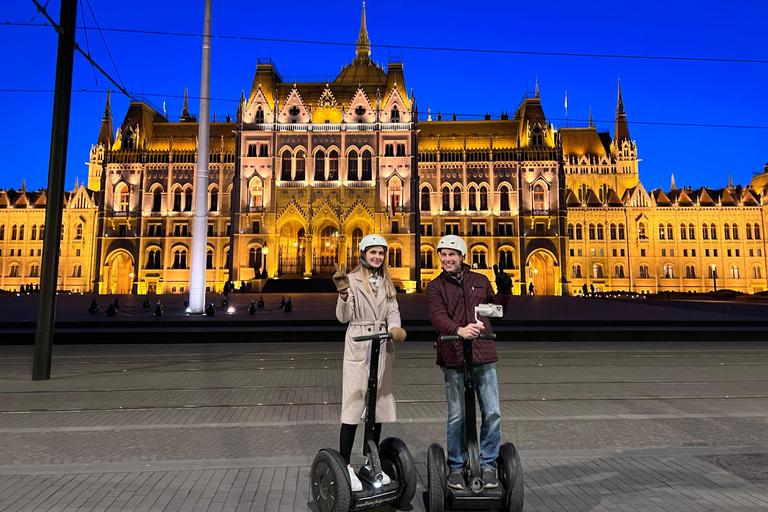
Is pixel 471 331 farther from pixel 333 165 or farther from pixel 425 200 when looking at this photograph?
pixel 425 200

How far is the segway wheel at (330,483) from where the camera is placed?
3334 millimetres

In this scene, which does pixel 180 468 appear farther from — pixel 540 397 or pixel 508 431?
pixel 540 397


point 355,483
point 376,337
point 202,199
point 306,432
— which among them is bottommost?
point 306,432

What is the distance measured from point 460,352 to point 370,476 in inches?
38.7

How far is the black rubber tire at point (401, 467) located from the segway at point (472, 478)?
125 millimetres

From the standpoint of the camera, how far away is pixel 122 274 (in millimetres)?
59188

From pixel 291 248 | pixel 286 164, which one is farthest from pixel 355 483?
pixel 286 164

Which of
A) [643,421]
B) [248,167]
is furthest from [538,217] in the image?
[643,421]

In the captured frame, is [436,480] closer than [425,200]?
Yes

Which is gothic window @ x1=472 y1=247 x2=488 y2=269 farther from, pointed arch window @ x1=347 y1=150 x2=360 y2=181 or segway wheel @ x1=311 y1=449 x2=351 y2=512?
segway wheel @ x1=311 y1=449 x2=351 y2=512

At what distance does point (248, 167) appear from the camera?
166ft

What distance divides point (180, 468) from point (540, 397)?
4.66 m

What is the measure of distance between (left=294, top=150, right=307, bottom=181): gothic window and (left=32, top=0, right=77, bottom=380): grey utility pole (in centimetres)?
4203

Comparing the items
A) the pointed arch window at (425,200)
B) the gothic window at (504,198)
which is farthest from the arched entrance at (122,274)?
the gothic window at (504,198)
